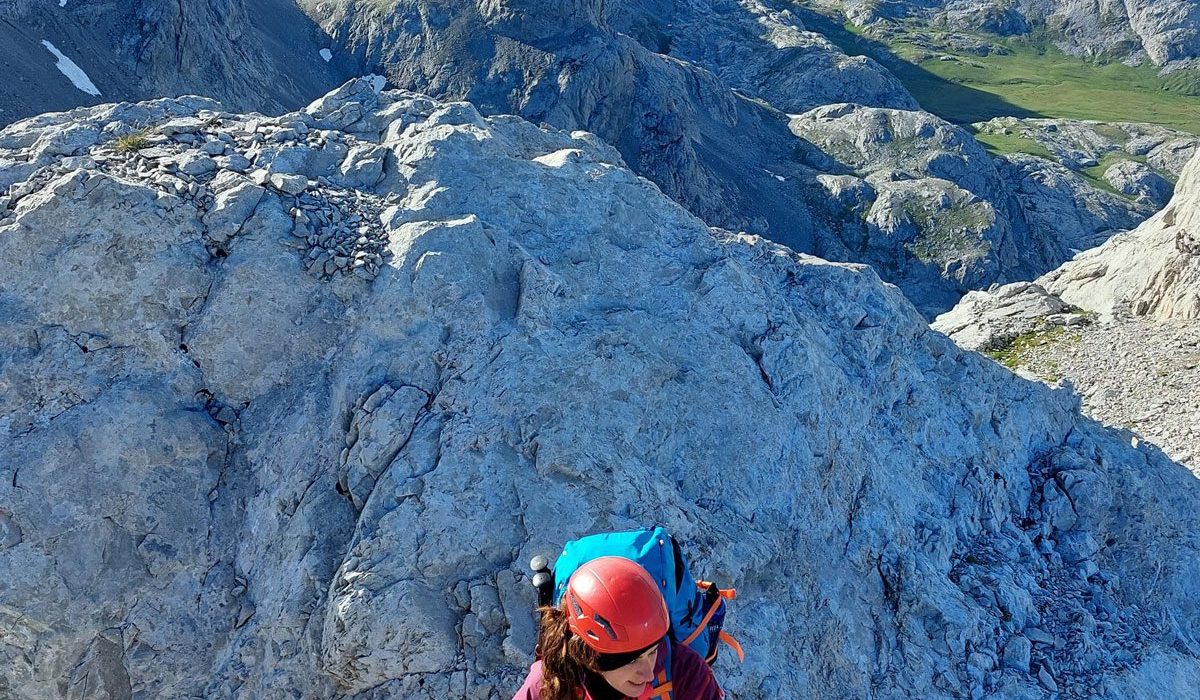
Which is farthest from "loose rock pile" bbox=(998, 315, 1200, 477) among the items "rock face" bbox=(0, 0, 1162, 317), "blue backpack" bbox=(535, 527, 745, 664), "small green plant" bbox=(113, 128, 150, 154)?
"rock face" bbox=(0, 0, 1162, 317)

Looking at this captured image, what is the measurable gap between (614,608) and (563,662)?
632 millimetres

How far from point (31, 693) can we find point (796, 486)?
437 inches

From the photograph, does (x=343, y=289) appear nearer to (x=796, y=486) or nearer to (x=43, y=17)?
(x=796, y=486)

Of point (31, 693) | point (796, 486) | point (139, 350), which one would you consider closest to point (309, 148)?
point (139, 350)

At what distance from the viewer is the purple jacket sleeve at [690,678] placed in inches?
236

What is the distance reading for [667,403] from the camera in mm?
12805

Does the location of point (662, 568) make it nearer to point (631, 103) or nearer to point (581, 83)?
point (581, 83)

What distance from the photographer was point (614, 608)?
533 centimetres

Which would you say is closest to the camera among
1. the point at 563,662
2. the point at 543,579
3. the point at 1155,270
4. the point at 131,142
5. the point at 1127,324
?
the point at 563,662

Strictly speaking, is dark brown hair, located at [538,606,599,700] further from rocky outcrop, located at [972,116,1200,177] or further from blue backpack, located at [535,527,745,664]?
rocky outcrop, located at [972,116,1200,177]

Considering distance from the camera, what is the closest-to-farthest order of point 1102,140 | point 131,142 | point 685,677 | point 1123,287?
point 685,677 < point 131,142 < point 1123,287 < point 1102,140

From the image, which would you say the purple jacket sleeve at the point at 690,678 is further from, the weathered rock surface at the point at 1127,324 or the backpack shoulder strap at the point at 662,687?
the weathered rock surface at the point at 1127,324

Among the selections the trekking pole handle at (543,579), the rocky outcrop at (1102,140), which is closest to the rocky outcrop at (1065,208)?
the rocky outcrop at (1102,140)

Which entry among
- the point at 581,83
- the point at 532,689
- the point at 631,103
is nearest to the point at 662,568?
the point at 532,689
